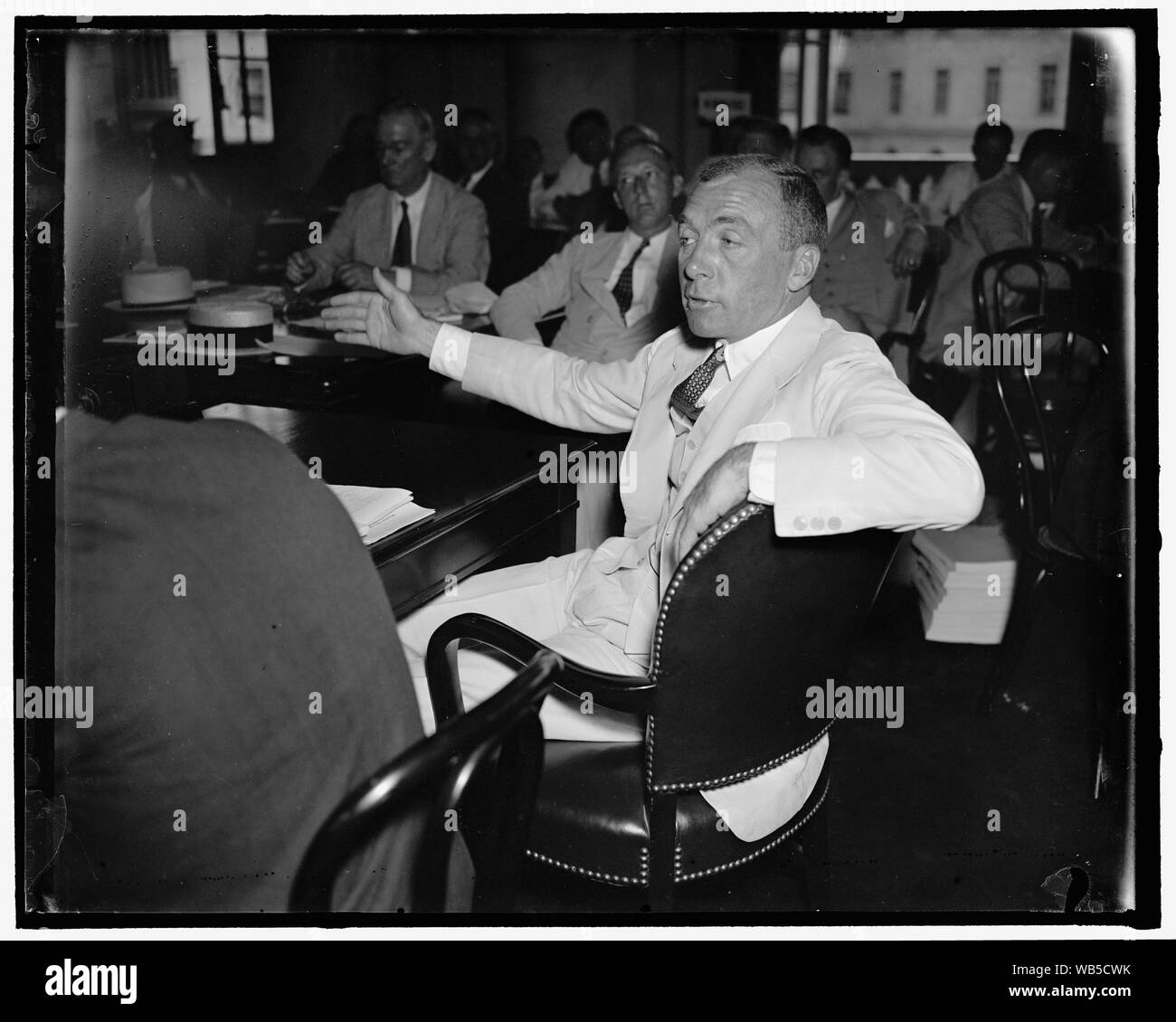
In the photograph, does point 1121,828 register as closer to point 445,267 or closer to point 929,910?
point 929,910

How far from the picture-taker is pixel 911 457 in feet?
4.15

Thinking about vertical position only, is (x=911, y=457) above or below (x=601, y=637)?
above

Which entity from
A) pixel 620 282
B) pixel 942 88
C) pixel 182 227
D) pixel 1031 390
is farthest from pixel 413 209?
pixel 1031 390

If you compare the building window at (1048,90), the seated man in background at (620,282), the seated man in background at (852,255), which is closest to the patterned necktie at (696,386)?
the building window at (1048,90)

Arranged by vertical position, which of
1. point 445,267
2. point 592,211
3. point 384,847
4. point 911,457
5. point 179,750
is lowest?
point 384,847

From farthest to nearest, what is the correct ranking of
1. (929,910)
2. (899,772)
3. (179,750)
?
(899,772)
(929,910)
(179,750)

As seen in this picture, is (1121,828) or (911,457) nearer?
(911,457)

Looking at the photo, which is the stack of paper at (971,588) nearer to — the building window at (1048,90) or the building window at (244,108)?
the building window at (1048,90)

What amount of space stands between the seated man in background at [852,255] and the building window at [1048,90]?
90 centimetres

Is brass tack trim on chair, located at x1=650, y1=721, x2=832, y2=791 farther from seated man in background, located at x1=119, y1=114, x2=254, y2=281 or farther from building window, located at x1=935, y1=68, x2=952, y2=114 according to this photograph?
seated man in background, located at x1=119, y1=114, x2=254, y2=281

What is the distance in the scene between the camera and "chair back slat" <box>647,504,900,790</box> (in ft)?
3.94
